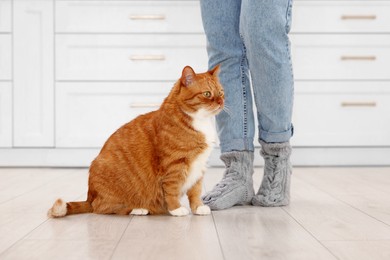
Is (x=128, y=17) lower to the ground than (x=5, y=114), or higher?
higher

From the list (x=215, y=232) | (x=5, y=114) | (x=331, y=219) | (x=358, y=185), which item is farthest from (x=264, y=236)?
(x=5, y=114)

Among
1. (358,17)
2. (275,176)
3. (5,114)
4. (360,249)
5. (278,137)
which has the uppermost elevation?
(358,17)

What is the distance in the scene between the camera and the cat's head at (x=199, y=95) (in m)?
1.46

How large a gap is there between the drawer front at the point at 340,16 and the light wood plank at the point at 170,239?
171 cm

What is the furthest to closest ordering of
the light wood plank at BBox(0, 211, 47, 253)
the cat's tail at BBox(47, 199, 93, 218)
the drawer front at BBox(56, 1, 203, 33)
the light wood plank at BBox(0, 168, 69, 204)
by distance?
the drawer front at BBox(56, 1, 203, 33)
the light wood plank at BBox(0, 168, 69, 204)
the cat's tail at BBox(47, 199, 93, 218)
the light wood plank at BBox(0, 211, 47, 253)

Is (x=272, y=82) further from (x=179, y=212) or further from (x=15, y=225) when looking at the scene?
(x=15, y=225)

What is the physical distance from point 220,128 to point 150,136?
24cm

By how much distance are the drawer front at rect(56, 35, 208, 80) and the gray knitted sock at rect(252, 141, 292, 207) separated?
Answer: 1320mm

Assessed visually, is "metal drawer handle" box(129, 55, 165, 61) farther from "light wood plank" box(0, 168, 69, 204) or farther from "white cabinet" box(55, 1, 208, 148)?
"light wood plank" box(0, 168, 69, 204)

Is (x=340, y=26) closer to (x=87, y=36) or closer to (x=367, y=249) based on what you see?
(x=87, y=36)

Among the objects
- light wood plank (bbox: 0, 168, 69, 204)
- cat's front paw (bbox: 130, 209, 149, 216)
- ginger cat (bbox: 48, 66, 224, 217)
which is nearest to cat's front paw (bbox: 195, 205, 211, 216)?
ginger cat (bbox: 48, 66, 224, 217)

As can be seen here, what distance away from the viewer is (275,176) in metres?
1.61

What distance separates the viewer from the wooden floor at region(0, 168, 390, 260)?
A: 108 centimetres

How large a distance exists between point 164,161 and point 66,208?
0.29 m
